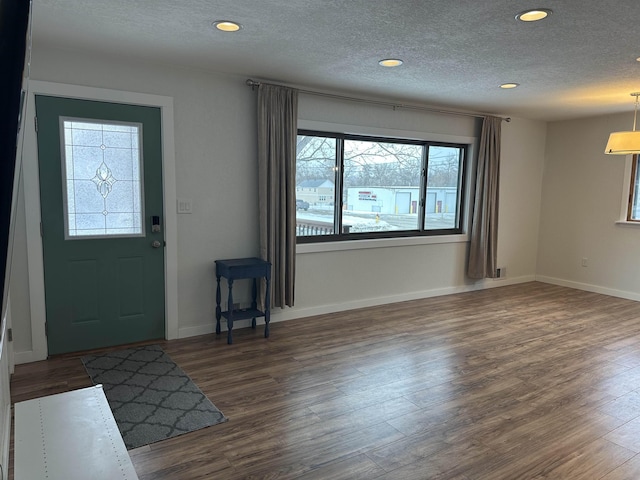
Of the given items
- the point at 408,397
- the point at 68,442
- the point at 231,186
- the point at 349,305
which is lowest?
the point at 408,397

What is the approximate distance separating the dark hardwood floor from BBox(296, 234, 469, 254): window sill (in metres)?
0.76

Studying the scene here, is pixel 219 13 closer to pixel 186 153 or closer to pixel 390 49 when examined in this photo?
pixel 390 49

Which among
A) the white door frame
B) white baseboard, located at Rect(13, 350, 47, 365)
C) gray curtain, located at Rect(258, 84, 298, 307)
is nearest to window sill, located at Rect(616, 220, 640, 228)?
gray curtain, located at Rect(258, 84, 298, 307)

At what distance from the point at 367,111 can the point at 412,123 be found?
699mm

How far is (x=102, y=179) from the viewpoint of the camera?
364 centimetres

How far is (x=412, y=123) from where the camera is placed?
5371 mm

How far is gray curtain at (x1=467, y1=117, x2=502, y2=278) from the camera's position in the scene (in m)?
5.88

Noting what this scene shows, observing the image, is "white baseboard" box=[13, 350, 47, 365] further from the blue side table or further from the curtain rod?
the curtain rod

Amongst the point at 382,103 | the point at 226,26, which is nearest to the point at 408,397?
the point at 226,26

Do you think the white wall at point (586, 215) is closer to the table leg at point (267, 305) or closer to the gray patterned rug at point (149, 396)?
the table leg at point (267, 305)

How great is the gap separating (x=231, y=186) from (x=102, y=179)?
111cm

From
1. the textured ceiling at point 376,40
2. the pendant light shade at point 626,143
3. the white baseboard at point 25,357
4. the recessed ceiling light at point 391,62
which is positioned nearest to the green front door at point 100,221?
the white baseboard at point 25,357

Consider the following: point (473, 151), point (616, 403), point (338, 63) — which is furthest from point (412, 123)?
point (616, 403)

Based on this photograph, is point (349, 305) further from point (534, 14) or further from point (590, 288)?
point (590, 288)
